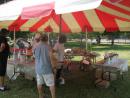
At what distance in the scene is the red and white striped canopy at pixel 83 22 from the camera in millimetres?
8437

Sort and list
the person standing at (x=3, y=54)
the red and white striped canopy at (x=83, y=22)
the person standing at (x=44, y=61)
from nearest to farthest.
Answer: the person standing at (x=44, y=61)
the red and white striped canopy at (x=83, y=22)
the person standing at (x=3, y=54)

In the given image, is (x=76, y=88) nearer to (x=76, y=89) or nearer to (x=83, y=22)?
(x=76, y=89)

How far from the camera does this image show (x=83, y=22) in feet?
41.7

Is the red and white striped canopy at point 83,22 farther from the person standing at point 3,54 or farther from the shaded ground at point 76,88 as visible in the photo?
the shaded ground at point 76,88

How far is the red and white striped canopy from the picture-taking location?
8437mm

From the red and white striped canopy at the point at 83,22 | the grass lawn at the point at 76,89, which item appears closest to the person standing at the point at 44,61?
the red and white striped canopy at the point at 83,22

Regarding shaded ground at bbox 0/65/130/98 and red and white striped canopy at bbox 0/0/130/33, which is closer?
red and white striped canopy at bbox 0/0/130/33

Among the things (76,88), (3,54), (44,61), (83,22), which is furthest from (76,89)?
(83,22)

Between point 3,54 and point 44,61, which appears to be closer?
point 44,61

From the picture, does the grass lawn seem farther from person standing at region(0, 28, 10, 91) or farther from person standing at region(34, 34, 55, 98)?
person standing at region(34, 34, 55, 98)

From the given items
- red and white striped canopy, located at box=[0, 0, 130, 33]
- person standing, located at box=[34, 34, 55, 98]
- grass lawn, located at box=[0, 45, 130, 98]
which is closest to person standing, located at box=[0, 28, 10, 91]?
grass lawn, located at box=[0, 45, 130, 98]

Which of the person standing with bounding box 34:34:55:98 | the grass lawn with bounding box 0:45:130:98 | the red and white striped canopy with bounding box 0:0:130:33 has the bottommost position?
the grass lawn with bounding box 0:45:130:98

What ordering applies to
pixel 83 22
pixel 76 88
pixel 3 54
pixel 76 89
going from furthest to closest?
pixel 83 22
pixel 76 88
pixel 76 89
pixel 3 54

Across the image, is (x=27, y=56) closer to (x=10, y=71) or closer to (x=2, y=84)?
(x=10, y=71)
